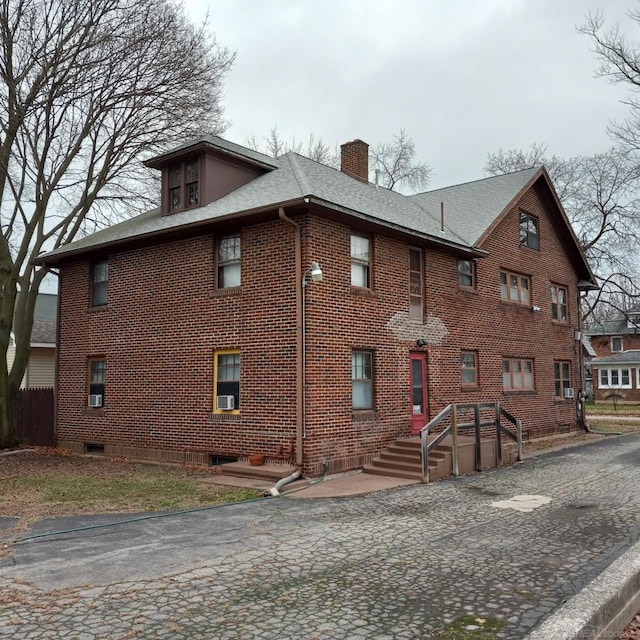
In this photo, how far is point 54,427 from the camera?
17281 mm

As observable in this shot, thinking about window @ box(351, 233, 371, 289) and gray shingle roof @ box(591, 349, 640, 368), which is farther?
gray shingle roof @ box(591, 349, 640, 368)

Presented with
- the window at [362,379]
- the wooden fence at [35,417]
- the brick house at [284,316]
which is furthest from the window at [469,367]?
the wooden fence at [35,417]

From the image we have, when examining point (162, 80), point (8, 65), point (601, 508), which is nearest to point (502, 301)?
point (601, 508)

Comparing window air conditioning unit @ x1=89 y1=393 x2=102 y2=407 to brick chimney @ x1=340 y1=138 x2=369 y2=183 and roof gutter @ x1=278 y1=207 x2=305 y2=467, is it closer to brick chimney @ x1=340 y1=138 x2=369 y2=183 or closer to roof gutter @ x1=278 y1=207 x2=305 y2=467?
roof gutter @ x1=278 y1=207 x2=305 y2=467

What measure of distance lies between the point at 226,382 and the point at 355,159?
28.0 ft

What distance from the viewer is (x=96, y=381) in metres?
16.4

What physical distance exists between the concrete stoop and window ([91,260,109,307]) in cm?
842

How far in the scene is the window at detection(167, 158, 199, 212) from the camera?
1512cm

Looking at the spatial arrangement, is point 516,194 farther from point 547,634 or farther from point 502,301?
point 547,634

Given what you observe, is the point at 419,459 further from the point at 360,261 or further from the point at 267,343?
the point at 360,261

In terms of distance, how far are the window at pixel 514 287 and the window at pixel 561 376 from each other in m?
3.06

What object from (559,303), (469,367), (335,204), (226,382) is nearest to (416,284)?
(469,367)

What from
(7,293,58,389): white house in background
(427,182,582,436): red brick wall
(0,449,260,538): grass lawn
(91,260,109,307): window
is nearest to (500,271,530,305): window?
(427,182,582,436): red brick wall

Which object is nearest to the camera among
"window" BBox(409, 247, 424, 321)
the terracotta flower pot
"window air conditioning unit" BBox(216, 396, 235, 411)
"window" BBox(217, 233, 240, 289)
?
the terracotta flower pot
